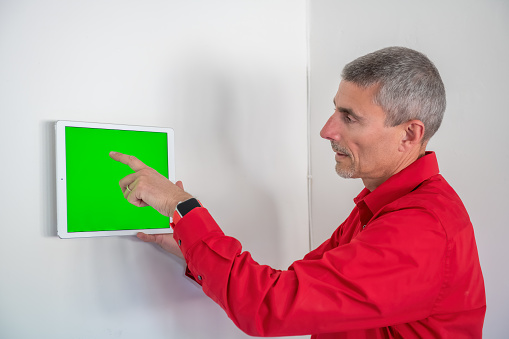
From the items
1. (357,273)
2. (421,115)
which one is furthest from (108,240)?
(421,115)

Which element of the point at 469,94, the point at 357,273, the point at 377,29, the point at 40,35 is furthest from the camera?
the point at 377,29

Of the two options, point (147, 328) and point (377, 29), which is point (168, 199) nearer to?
point (147, 328)

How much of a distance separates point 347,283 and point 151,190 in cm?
45

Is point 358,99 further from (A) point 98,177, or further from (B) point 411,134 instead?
(A) point 98,177

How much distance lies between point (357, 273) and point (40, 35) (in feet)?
2.99

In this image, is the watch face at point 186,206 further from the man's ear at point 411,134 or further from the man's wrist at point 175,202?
the man's ear at point 411,134

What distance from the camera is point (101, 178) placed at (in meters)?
1.20

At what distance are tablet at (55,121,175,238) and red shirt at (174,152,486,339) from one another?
0.31 meters

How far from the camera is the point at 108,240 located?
1.24 metres

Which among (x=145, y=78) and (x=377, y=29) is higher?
(x=377, y=29)

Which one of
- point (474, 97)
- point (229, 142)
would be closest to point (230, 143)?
point (229, 142)

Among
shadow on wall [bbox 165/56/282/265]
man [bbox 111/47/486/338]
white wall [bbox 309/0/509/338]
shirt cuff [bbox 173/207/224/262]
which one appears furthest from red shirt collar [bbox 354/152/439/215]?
shadow on wall [bbox 165/56/282/265]

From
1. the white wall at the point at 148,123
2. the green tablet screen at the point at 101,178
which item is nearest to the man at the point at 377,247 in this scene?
the green tablet screen at the point at 101,178

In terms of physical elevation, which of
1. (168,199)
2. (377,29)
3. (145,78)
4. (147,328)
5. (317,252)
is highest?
(377,29)
